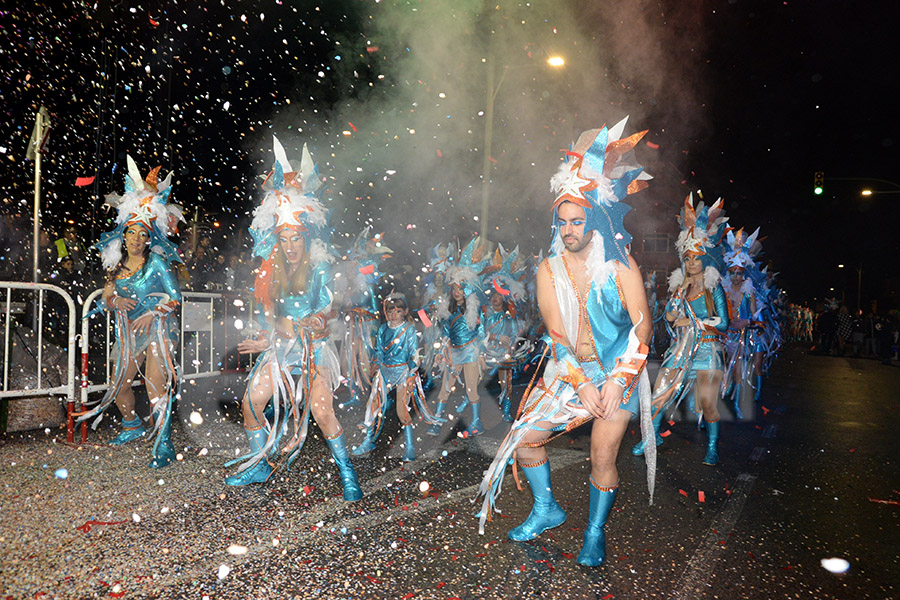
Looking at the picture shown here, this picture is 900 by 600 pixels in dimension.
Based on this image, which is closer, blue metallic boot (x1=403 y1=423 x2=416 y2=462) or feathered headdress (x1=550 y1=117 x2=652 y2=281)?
feathered headdress (x1=550 y1=117 x2=652 y2=281)

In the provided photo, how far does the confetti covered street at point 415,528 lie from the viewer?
8.68ft

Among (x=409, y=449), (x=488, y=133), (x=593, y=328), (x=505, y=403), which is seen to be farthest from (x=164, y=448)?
(x=488, y=133)

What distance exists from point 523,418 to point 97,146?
8.09 m

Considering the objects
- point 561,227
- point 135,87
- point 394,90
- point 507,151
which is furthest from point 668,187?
point 561,227

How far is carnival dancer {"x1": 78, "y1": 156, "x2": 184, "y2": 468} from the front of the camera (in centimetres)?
459

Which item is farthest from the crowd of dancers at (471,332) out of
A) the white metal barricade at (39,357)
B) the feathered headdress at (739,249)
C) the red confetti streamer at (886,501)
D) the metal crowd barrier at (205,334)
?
the feathered headdress at (739,249)

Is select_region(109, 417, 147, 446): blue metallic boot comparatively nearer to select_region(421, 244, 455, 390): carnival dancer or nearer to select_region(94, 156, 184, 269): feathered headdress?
select_region(94, 156, 184, 269): feathered headdress

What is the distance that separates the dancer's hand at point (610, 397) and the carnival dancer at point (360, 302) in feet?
10.6

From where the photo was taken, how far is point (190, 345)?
7.90m

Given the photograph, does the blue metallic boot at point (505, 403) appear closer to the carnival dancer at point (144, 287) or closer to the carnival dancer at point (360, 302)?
the carnival dancer at point (360, 302)

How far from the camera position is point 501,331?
770 cm

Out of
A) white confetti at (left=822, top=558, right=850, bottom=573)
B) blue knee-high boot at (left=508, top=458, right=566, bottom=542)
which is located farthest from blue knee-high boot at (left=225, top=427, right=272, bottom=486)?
white confetti at (left=822, top=558, right=850, bottom=573)

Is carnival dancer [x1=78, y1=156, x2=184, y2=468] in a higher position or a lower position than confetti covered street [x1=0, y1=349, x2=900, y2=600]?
higher

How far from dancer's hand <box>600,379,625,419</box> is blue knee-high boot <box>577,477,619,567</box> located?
0.42m
